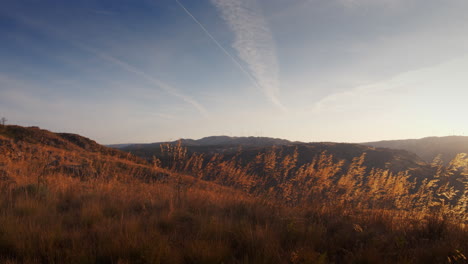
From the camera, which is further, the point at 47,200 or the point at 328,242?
the point at 47,200

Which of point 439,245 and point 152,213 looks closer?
point 439,245

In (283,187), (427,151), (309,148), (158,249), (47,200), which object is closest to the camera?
(158,249)

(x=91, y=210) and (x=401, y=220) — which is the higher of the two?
(x=91, y=210)

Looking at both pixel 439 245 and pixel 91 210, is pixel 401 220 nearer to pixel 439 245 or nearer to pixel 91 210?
pixel 439 245

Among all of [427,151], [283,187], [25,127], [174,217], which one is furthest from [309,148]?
[427,151]

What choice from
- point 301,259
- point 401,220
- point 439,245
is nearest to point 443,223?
point 401,220

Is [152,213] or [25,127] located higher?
[25,127]

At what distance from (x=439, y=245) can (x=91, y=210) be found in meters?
4.70

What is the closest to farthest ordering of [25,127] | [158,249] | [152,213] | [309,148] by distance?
[158,249]
[152,213]
[25,127]
[309,148]

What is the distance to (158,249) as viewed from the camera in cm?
219

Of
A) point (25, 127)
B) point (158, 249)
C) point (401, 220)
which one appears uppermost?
point (25, 127)

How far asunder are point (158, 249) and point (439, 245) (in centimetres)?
336

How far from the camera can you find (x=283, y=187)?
5.41 metres

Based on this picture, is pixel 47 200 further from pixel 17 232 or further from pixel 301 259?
pixel 301 259
